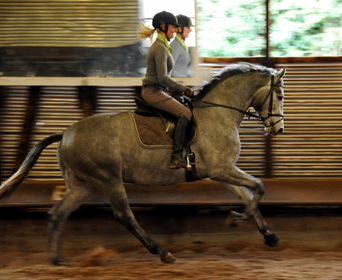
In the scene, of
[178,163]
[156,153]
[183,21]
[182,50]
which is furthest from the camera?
[182,50]

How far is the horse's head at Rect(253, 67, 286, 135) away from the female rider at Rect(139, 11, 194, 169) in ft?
2.91

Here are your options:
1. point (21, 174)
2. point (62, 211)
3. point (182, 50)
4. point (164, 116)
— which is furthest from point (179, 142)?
point (182, 50)

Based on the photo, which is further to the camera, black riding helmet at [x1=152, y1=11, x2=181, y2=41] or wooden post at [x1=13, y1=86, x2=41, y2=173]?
wooden post at [x1=13, y1=86, x2=41, y2=173]

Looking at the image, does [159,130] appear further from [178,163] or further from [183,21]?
[183,21]

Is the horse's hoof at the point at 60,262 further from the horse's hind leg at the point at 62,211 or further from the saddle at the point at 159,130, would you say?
the saddle at the point at 159,130

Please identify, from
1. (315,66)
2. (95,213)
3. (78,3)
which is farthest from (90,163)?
(315,66)

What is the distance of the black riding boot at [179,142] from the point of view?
5.38 metres

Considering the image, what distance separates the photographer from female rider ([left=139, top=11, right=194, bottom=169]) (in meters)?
5.38

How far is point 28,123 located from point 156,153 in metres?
3.12

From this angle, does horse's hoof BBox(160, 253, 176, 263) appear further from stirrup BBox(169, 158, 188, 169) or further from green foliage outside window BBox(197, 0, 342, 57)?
green foliage outside window BBox(197, 0, 342, 57)

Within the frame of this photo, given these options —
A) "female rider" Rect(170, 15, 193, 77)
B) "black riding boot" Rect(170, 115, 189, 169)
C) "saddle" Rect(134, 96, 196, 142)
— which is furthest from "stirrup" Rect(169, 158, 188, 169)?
"female rider" Rect(170, 15, 193, 77)

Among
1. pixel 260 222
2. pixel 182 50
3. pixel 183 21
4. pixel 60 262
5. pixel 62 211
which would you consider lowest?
pixel 60 262

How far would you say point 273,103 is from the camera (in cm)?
563

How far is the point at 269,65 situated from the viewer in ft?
25.2
